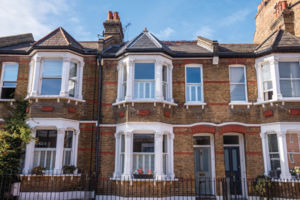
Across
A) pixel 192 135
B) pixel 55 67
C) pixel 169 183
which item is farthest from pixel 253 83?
pixel 55 67

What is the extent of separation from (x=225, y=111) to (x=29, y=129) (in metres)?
8.91

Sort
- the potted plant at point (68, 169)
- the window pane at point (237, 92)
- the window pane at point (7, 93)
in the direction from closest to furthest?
the potted plant at point (68, 169) → the window pane at point (237, 92) → the window pane at point (7, 93)

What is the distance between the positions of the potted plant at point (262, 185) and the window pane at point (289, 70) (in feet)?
15.7

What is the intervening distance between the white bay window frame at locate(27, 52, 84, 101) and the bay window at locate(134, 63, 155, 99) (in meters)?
2.79

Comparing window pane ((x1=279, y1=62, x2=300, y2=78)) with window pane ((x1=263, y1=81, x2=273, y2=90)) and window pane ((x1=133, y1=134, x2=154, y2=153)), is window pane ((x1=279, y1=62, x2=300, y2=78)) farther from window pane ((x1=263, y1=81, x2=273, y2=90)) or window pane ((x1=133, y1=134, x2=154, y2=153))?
window pane ((x1=133, y1=134, x2=154, y2=153))

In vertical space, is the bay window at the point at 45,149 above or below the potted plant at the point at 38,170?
above

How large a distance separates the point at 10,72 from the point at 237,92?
448 inches

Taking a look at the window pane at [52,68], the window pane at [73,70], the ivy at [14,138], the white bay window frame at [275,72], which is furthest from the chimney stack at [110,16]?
the white bay window frame at [275,72]

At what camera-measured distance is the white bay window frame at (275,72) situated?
37.3 ft

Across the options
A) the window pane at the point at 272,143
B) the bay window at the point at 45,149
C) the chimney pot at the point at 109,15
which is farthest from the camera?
the chimney pot at the point at 109,15

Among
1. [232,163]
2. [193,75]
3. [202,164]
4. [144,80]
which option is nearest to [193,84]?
[193,75]

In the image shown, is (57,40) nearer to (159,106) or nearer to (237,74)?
(159,106)

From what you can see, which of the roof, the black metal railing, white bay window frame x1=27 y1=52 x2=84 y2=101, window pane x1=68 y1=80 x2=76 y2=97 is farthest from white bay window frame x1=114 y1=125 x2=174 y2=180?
the roof

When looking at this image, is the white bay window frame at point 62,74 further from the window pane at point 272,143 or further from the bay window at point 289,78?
the bay window at point 289,78
